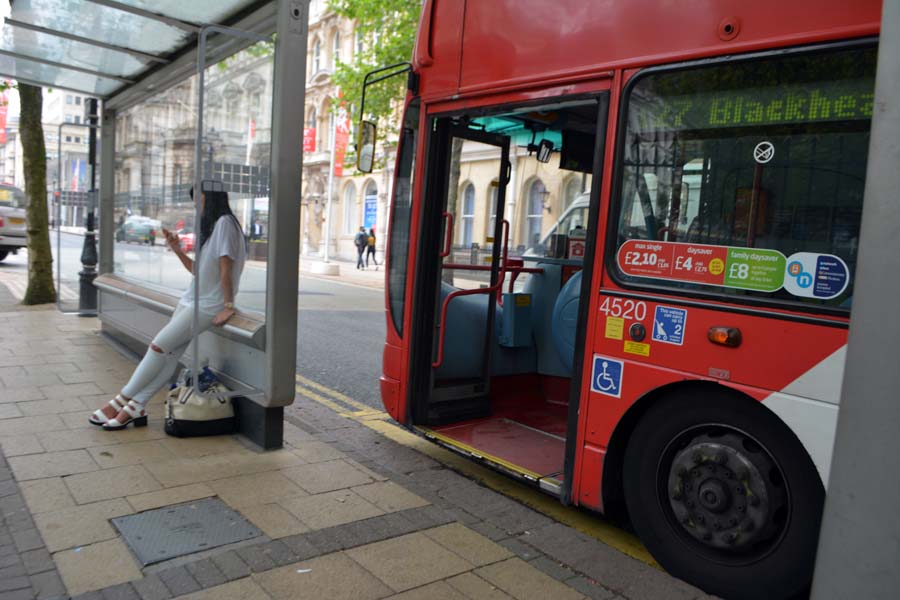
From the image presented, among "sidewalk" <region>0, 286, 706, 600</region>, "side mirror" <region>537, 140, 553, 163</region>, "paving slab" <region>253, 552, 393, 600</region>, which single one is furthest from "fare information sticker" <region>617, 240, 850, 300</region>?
"side mirror" <region>537, 140, 553, 163</region>

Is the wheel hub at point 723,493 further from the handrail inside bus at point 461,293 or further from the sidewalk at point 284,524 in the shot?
the handrail inside bus at point 461,293

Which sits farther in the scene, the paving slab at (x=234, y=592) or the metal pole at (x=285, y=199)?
the metal pole at (x=285, y=199)

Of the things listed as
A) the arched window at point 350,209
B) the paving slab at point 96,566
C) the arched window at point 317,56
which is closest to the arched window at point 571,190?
the paving slab at point 96,566

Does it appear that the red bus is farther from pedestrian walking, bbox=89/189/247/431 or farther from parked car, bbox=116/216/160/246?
parked car, bbox=116/216/160/246

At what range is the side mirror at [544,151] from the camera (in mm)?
5711

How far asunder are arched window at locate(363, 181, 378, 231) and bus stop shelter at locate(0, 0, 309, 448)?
1076 inches

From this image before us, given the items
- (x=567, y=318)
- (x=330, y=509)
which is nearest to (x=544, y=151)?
(x=567, y=318)

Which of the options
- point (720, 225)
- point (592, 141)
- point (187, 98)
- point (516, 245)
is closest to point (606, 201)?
point (720, 225)

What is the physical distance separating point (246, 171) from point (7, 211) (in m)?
18.4

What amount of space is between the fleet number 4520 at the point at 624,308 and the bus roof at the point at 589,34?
3.78ft

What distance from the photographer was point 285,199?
452cm

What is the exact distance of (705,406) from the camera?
3162 millimetres

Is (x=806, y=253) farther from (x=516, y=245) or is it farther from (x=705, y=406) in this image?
(x=516, y=245)

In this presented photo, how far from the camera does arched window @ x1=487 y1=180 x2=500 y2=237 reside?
5417mm
